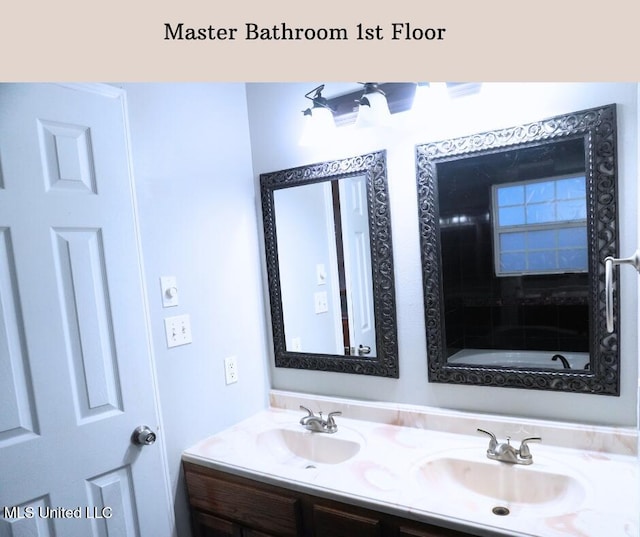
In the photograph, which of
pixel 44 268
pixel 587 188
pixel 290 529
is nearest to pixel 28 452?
pixel 44 268

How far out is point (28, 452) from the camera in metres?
1.05

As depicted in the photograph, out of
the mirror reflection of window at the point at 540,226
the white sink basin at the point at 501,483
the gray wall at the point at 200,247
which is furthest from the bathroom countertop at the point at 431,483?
the mirror reflection of window at the point at 540,226

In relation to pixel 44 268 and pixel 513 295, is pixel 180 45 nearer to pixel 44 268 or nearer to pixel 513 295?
pixel 44 268

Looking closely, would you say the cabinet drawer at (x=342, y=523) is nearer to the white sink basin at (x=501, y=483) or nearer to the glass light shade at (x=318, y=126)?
the white sink basin at (x=501, y=483)

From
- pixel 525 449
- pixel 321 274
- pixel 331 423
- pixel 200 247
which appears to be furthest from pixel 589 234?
pixel 200 247

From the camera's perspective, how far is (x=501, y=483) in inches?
46.8

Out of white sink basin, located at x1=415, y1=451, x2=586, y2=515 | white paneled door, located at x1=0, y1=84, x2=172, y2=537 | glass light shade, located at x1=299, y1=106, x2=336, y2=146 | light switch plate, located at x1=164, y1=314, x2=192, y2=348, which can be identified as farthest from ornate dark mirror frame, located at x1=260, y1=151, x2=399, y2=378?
white paneled door, located at x1=0, y1=84, x2=172, y2=537

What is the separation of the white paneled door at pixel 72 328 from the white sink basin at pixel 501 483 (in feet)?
3.09

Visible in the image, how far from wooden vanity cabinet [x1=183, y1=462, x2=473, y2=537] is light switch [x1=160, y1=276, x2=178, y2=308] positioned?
1.97 ft

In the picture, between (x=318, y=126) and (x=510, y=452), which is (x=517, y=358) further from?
(x=318, y=126)

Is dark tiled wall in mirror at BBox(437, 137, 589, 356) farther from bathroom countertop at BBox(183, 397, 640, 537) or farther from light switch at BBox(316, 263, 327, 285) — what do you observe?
light switch at BBox(316, 263, 327, 285)

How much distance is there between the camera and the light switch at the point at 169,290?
4.66 feet

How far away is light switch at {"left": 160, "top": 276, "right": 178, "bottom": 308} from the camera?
142 cm

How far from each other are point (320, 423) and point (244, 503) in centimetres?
39
